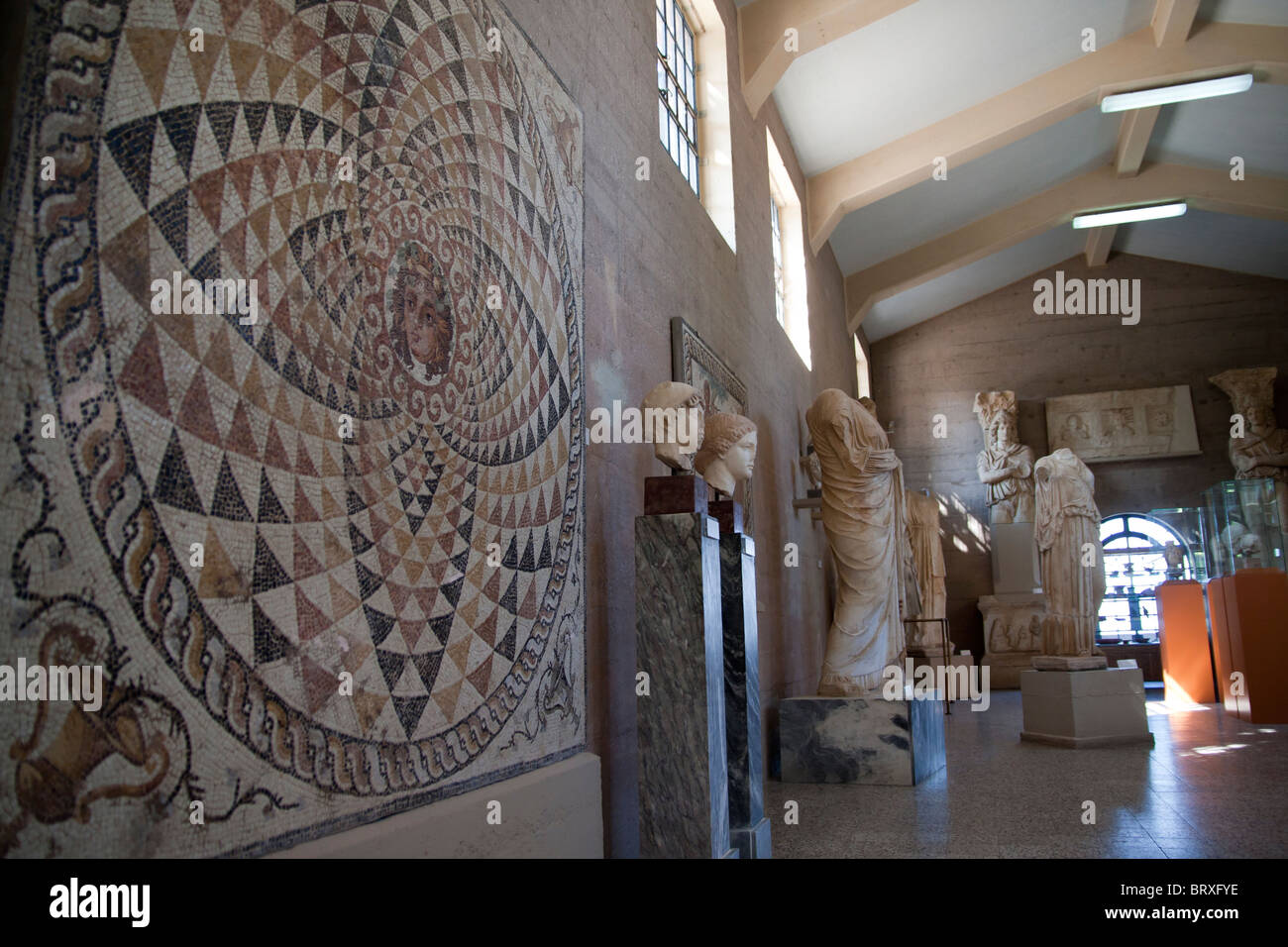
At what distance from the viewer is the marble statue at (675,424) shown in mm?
3791

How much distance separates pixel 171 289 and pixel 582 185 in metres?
2.54

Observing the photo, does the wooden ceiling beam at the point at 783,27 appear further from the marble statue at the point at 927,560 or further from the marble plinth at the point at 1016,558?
the marble plinth at the point at 1016,558

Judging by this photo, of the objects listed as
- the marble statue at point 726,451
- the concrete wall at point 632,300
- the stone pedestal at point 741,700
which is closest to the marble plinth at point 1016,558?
the concrete wall at point 632,300

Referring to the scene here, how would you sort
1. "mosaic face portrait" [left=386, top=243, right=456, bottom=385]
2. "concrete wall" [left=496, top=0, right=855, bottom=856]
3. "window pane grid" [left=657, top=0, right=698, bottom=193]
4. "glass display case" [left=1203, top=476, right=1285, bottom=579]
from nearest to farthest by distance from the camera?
"mosaic face portrait" [left=386, top=243, right=456, bottom=385], "concrete wall" [left=496, top=0, right=855, bottom=856], "window pane grid" [left=657, top=0, right=698, bottom=193], "glass display case" [left=1203, top=476, right=1285, bottom=579]

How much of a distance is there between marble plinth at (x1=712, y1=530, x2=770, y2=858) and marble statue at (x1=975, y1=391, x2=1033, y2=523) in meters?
12.4

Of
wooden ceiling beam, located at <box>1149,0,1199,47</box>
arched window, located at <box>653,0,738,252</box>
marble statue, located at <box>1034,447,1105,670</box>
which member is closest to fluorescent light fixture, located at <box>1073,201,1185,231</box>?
wooden ceiling beam, located at <box>1149,0,1199,47</box>

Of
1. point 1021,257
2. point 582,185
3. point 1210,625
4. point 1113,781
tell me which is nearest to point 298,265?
point 582,185

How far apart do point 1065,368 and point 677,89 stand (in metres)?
12.1

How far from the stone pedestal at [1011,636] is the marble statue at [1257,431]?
3725 mm

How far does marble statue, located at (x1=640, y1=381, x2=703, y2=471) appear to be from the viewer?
3791 mm

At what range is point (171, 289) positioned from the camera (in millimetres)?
1876

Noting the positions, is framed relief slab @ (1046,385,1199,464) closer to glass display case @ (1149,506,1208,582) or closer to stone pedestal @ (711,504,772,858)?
glass display case @ (1149,506,1208,582)

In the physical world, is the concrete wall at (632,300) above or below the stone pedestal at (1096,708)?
above

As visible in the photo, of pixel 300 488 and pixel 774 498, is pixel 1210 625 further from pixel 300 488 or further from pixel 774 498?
pixel 300 488
